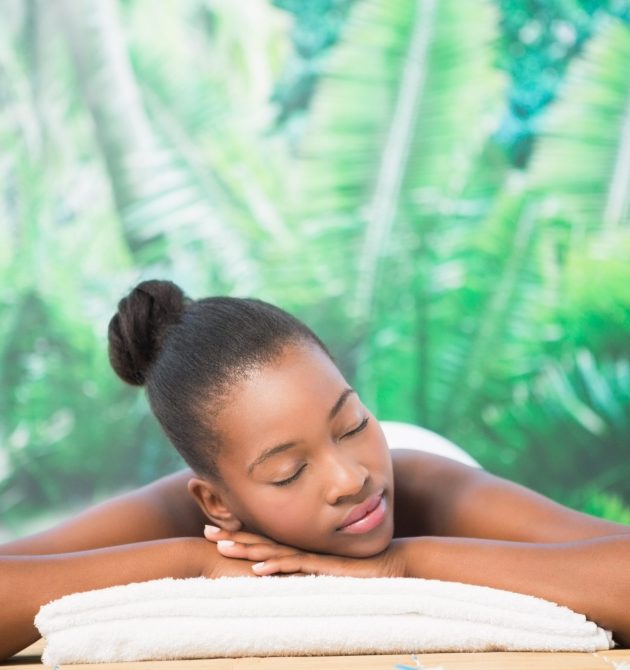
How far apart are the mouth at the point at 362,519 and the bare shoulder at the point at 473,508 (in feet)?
0.82

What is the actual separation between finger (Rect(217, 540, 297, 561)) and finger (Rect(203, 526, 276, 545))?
13 millimetres

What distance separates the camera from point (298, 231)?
12.8 ft

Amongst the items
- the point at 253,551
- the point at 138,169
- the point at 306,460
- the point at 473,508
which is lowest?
the point at 473,508

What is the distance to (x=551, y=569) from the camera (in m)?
1.29

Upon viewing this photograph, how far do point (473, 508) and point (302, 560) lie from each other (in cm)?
35

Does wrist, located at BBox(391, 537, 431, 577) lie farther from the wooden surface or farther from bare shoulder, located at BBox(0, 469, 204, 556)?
bare shoulder, located at BBox(0, 469, 204, 556)

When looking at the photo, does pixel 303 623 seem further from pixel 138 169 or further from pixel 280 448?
pixel 138 169

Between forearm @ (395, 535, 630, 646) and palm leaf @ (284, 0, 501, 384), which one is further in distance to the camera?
palm leaf @ (284, 0, 501, 384)

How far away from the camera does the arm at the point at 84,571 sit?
130cm

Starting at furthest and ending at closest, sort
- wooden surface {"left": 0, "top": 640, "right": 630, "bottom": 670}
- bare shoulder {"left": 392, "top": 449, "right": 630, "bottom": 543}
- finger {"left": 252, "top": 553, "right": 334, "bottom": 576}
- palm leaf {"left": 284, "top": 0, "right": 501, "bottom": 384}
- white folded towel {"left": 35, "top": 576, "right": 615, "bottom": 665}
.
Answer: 1. palm leaf {"left": 284, "top": 0, "right": 501, "bottom": 384}
2. bare shoulder {"left": 392, "top": 449, "right": 630, "bottom": 543}
3. finger {"left": 252, "top": 553, "right": 334, "bottom": 576}
4. white folded towel {"left": 35, "top": 576, "right": 615, "bottom": 665}
5. wooden surface {"left": 0, "top": 640, "right": 630, "bottom": 670}

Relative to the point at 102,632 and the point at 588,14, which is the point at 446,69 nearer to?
the point at 588,14

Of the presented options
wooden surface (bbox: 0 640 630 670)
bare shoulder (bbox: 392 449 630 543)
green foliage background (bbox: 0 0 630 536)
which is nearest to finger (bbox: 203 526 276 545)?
wooden surface (bbox: 0 640 630 670)

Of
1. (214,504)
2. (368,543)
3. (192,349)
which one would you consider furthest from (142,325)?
(368,543)

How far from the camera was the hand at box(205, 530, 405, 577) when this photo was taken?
1379 mm
